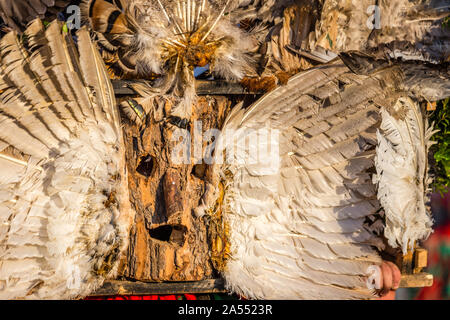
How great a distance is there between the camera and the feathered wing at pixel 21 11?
3.78 ft

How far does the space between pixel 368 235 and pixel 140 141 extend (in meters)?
0.85

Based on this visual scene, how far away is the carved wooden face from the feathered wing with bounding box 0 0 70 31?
1.58 ft

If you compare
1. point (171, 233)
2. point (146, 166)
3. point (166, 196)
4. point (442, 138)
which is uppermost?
point (442, 138)

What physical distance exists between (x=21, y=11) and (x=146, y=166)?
2.14ft

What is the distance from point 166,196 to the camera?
1.19 metres

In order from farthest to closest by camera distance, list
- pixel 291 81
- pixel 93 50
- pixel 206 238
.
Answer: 1. pixel 206 238
2. pixel 291 81
3. pixel 93 50

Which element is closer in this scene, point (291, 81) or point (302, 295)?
point (291, 81)

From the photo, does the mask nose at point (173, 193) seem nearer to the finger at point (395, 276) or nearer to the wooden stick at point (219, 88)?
the wooden stick at point (219, 88)

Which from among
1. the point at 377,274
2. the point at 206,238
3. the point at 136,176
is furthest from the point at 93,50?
the point at 377,274

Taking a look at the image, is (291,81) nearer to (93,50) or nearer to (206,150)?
(206,150)

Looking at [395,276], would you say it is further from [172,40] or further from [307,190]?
[172,40]

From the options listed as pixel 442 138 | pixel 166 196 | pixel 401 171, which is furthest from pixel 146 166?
pixel 442 138

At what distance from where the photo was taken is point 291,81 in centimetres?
115

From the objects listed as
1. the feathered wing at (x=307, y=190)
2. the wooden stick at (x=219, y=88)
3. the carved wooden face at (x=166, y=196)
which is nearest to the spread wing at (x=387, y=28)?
the feathered wing at (x=307, y=190)
